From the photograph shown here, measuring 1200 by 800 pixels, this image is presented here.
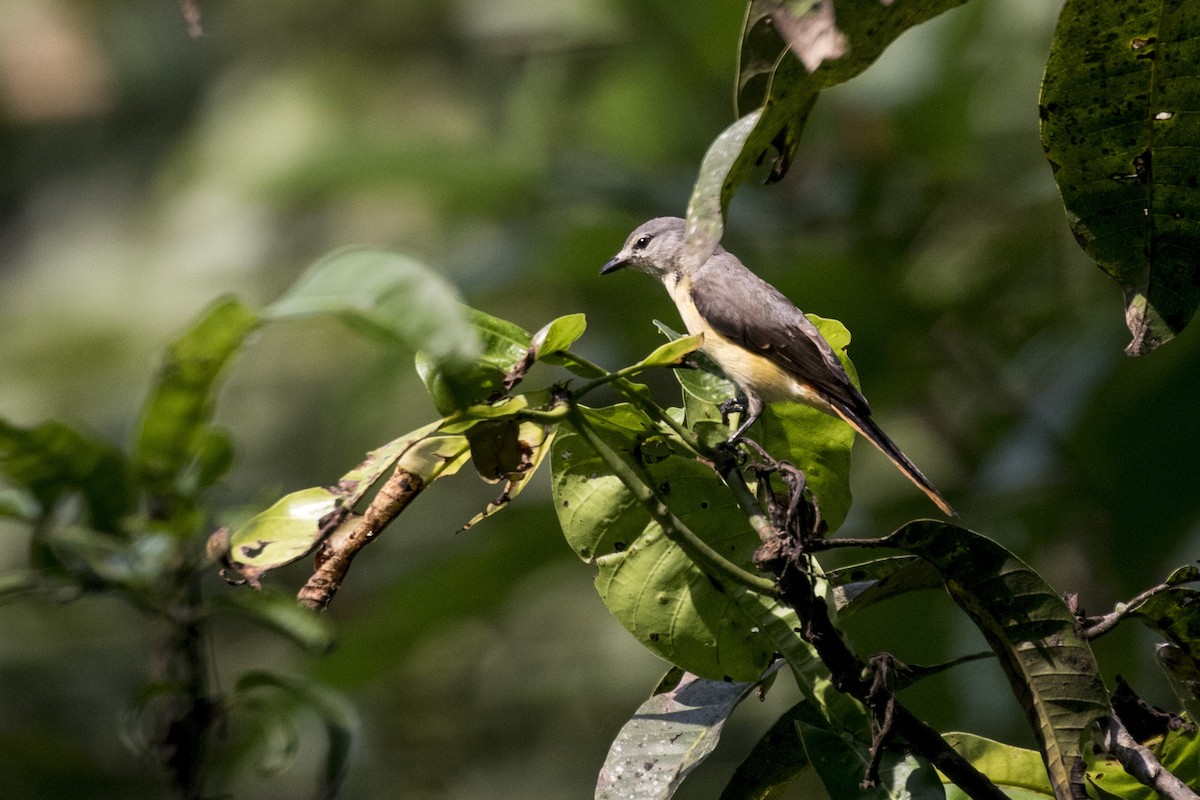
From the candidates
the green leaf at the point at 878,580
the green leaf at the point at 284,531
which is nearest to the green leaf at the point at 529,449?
the green leaf at the point at 284,531

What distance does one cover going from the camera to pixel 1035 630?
120cm

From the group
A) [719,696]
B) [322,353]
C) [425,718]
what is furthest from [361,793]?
[719,696]

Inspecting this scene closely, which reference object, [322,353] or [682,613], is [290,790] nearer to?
[322,353]

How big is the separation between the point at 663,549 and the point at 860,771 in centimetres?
30

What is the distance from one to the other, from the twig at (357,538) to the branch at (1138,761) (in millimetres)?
704

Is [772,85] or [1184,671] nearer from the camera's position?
[772,85]

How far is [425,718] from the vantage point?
5020 mm

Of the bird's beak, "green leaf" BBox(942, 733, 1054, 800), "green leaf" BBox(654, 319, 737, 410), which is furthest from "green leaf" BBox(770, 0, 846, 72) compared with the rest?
the bird's beak

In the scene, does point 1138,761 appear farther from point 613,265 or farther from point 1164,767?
point 613,265

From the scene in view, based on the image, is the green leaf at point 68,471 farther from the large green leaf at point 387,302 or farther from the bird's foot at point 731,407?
the bird's foot at point 731,407

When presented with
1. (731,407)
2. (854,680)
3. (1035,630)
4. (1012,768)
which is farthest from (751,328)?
(854,680)

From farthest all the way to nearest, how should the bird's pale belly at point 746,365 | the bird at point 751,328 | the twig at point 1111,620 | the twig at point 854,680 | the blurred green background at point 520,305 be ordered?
1. the blurred green background at point 520,305
2. the bird at point 751,328
3. the bird's pale belly at point 746,365
4. the twig at point 1111,620
5. the twig at point 854,680

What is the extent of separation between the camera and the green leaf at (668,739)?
136cm

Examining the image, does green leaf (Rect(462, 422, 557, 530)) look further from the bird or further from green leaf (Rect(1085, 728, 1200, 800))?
the bird
